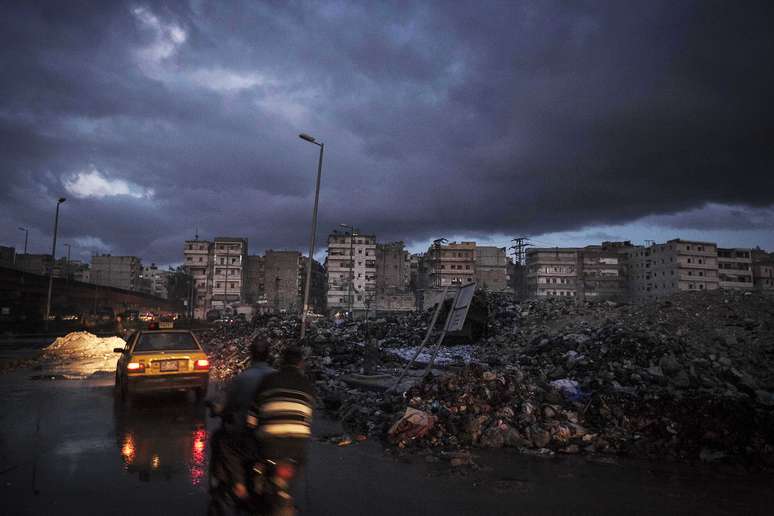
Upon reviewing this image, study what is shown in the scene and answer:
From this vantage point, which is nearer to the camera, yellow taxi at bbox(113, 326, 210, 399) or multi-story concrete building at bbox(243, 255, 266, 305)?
yellow taxi at bbox(113, 326, 210, 399)

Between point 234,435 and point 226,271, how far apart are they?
10152 cm

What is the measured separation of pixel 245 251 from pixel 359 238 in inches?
1034

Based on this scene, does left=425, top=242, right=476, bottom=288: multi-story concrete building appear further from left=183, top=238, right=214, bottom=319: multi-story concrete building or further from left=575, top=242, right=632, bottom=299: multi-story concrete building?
left=183, top=238, right=214, bottom=319: multi-story concrete building

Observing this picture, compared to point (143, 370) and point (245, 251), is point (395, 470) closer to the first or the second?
point (143, 370)

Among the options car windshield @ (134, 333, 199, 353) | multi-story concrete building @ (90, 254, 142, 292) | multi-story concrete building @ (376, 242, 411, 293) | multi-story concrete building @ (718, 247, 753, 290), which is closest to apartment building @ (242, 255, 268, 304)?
multi-story concrete building @ (376, 242, 411, 293)

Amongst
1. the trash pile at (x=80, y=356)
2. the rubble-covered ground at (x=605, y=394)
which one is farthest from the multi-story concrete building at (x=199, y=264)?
the rubble-covered ground at (x=605, y=394)

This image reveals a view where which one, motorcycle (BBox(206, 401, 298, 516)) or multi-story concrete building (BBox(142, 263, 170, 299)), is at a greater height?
multi-story concrete building (BBox(142, 263, 170, 299))

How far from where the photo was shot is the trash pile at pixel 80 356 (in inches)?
695

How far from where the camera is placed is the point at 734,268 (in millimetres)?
102438

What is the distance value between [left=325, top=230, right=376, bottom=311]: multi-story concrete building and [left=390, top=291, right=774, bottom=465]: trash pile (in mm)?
81228

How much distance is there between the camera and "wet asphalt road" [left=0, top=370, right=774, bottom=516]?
5.18m

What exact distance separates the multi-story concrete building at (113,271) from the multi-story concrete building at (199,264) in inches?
1172

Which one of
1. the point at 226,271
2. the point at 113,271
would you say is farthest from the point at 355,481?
the point at 113,271

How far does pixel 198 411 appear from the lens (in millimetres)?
10180
